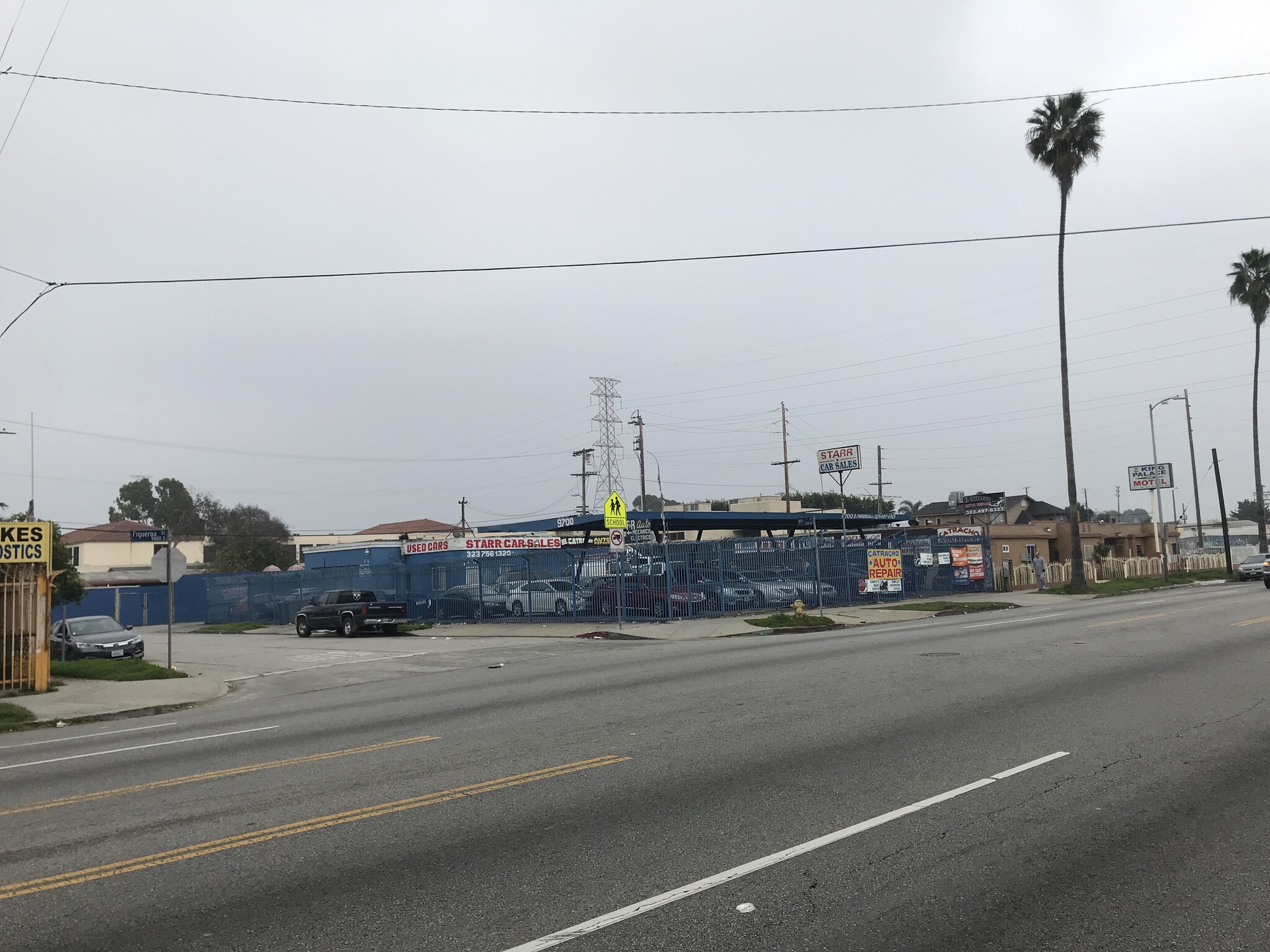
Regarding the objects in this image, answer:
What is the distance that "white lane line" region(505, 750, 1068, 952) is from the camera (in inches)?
188

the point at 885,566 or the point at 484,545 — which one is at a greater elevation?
the point at 484,545

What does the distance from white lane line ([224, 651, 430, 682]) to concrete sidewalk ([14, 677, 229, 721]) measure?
995 mm

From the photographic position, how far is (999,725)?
386 inches

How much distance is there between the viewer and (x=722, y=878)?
5555mm

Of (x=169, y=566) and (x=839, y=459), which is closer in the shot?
(x=169, y=566)

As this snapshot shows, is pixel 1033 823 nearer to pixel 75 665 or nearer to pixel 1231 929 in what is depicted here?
pixel 1231 929

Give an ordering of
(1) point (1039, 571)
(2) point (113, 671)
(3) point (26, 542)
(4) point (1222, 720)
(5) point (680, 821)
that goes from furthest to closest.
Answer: (1) point (1039, 571) < (2) point (113, 671) < (3) point (26, 542) < (4) point (1222, 720) < (5) point (680, 821)

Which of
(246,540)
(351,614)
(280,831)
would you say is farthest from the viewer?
(246,540)

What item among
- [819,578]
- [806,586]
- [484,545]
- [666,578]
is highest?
[484,545]

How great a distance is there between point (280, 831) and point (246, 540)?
83316 millimetres

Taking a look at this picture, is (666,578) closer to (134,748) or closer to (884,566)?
(884,566)

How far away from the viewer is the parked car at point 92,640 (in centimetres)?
2422

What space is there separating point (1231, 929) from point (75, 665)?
22.8 m

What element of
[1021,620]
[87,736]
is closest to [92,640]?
[87,736]
